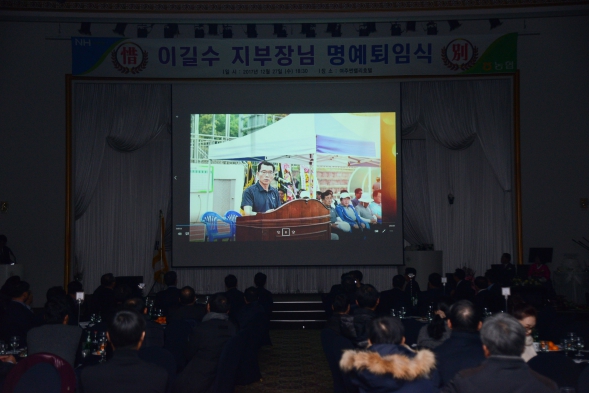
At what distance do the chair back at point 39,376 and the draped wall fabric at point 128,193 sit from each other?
8.39 m

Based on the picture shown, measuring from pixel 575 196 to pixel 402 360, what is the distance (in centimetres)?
981

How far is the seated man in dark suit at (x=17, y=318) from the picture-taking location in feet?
18.3

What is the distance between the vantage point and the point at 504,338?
8.61 feet

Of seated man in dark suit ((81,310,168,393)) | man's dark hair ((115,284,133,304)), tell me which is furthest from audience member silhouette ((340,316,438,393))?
man's dark hair ((115,284,133,304))

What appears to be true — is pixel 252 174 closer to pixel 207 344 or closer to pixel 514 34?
pixel 514 34

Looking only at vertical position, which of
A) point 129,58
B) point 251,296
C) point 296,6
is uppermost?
point 296,6

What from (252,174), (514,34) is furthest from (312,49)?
(514,34)

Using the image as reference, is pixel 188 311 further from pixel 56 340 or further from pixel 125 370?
pixel 125 370

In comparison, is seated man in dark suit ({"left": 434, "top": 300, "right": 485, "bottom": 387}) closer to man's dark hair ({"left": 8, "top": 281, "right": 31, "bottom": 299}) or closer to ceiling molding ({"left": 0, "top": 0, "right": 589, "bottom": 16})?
man's dark hair ({"left": 8, "top": 281, "right": 31, "bottom": 299})

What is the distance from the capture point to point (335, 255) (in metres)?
11.2

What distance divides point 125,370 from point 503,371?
5.57 feet

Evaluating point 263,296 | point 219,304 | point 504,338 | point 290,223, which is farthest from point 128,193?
point 504,338

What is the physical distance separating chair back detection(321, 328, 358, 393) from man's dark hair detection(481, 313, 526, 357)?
1.66 m

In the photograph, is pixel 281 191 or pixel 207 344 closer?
pixel 207 344
